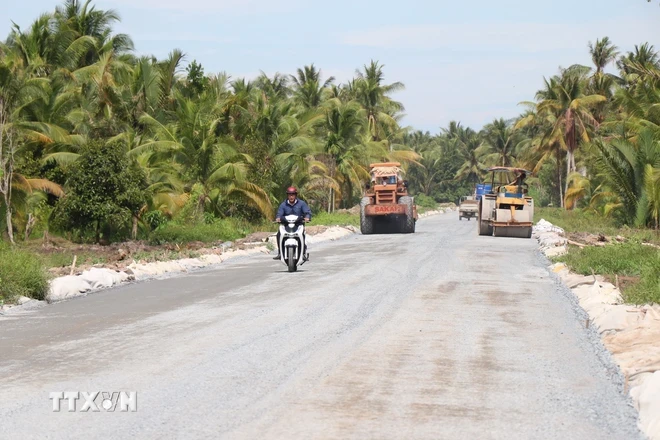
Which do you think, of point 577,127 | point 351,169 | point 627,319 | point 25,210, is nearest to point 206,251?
point 25,210

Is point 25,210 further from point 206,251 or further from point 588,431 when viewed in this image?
point 588,431

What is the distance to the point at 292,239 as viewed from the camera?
19750 millimetres

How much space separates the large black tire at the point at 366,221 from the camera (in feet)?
130

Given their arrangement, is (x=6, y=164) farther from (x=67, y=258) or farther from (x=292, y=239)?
(x=292, y=239)

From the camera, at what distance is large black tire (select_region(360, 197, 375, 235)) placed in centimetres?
3959

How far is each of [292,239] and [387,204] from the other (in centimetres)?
1955

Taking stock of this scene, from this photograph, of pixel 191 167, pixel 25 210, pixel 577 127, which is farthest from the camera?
pixel 577 127

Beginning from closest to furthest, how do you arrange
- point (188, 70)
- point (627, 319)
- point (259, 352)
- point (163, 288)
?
point (259, 352) → point (627, 319) → point (163, 288) → point (188, 70)

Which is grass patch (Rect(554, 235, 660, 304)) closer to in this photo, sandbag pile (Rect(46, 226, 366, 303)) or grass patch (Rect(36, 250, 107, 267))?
sandbag pile (Rect(46, 226, 366, 303))

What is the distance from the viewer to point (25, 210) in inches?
1219

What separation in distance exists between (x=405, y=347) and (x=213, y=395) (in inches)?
117

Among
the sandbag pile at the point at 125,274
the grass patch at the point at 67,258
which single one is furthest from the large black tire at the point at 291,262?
the grass patch at the point at 67,258

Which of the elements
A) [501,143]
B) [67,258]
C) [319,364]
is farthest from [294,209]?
[501,143]

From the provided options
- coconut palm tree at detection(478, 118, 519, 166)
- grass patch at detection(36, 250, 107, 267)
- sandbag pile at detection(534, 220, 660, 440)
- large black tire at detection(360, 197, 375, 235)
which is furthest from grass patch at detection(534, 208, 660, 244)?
coconut palm tree at detection(478, 118, 519, 166)
